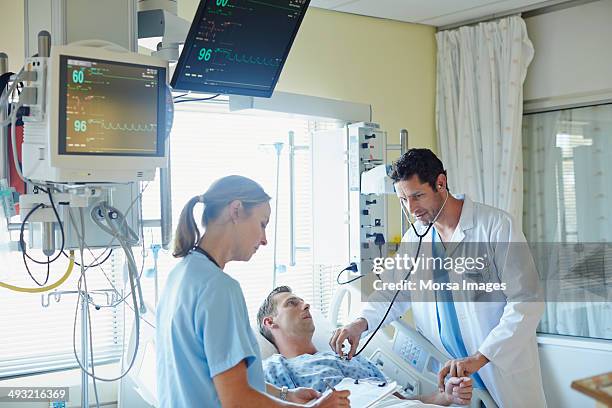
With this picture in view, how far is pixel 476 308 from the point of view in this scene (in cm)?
265

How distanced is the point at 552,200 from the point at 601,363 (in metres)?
0.92

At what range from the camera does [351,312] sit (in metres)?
3.56

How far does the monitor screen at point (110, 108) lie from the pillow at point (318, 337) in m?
1.36

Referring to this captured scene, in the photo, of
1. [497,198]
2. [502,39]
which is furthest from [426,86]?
[497,198]

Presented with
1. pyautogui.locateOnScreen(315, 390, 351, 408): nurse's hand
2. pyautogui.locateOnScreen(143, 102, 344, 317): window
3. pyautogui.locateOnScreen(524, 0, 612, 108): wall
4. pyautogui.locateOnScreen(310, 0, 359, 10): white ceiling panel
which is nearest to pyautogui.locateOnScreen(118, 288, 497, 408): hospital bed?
pyautogui.locateOnScreen(143, 102, 344, 317): window

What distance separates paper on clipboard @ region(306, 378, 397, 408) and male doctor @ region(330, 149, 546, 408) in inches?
4.7

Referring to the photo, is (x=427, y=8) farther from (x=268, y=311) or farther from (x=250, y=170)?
(x=268, y=311)

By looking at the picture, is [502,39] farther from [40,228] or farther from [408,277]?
[40,228]

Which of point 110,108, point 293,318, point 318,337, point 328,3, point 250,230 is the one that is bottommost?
point 318,337

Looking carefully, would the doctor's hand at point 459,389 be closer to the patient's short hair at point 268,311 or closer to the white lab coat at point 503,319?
the white lab coat at point 503,319

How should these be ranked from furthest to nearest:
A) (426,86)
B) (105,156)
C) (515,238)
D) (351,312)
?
(426,86) < (351,312) < (515,238) < (105,156)

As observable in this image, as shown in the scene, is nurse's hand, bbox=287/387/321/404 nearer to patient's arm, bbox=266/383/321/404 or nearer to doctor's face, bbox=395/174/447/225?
patient's arm, bbox=266/383/321/404

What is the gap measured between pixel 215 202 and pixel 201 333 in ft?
1.06

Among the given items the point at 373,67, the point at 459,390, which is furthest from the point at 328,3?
the point at 459,390
